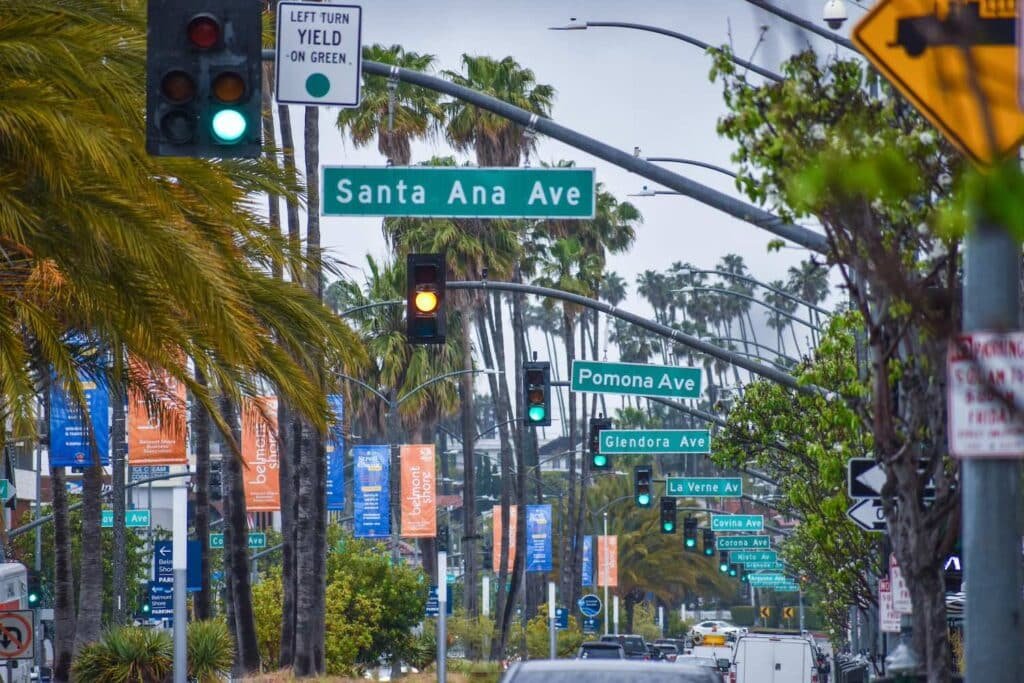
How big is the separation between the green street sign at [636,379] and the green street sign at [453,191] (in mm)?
13253

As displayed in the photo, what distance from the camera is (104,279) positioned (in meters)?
14.1

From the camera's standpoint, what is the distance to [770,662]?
3434 cm

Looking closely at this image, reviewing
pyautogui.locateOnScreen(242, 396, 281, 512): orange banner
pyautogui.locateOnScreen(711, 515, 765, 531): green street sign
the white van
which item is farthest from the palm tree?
pyautogui.locateOnScreen(711, 515, 765, 531): green street sign

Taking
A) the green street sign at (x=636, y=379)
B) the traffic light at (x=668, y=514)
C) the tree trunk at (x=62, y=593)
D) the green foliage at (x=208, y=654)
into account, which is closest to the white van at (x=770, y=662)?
the green street sign at (x=636, y=379)

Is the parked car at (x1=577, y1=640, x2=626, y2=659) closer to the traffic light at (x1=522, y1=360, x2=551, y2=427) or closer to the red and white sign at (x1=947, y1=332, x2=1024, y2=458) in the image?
the traffic light at (x1=522, y1=360, x2=551, y2=427)

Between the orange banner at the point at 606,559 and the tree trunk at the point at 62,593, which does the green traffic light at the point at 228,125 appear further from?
the orange banner at the point at 606,559

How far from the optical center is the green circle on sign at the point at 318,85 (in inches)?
570

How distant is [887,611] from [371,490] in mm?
26274

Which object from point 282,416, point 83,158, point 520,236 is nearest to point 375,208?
point 83,158

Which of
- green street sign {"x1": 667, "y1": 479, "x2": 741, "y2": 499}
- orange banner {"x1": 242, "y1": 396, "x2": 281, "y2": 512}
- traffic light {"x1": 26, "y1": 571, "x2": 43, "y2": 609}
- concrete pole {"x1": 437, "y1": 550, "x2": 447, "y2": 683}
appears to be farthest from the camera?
green street sign {"x1": 667, "y1": 479, "x2": 741, "y2": 499}

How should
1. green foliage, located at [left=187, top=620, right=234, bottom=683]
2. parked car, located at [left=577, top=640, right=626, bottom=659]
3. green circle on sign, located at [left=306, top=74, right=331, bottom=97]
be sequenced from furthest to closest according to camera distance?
1. parked car, located at [left=577, top=640, right=626, bottom=659]
2. green foliage, located at [left=187, top=620, right=234, bottom=683]
3. green circle on sign, located at [left=306, top=74, right=331, bottom=97]

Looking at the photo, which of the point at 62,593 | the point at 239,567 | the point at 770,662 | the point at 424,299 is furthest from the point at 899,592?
the point at 62,593

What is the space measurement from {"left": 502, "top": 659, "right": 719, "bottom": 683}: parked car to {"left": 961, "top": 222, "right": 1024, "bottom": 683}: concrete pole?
9.91ft

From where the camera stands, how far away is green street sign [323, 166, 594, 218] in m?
16.8
